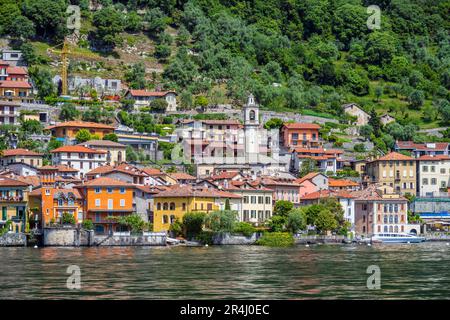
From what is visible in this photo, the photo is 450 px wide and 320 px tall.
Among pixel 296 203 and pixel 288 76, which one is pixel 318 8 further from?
pixel 296 203

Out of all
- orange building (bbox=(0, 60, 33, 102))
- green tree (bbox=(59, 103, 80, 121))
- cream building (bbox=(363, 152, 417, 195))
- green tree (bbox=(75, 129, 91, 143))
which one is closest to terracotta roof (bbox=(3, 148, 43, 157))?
green tree (bbox=(75, 129, 91, 143))

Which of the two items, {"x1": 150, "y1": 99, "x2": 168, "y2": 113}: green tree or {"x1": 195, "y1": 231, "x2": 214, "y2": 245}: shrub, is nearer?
{"x1": 195, "y1": 231, "x2": 214, "y2": 245}: shrub

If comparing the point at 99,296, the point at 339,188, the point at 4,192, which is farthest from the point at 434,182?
the point at 99,296

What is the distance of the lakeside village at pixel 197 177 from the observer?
3593 inches

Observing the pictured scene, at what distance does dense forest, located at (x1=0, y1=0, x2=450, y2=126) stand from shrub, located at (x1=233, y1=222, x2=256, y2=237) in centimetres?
4852

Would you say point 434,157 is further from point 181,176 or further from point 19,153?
point 19,153

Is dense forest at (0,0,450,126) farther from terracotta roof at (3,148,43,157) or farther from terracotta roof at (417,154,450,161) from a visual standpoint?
terracotta roof at (417,154,450,161)

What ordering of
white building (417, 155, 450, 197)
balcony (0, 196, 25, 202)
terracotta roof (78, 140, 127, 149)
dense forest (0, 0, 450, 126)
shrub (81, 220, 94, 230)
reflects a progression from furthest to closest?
dense forest (0, 0, 450, 126), white building (417, 155, 450, 197), terracotta roof (78, 140, 127, 149), balcony (0, 196, 25, 202), shrub (81, 220, 94, 230)

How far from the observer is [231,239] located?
88375 millimetres

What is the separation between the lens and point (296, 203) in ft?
353

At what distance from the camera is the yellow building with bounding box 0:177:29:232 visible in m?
92.1

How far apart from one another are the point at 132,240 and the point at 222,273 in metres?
32.4

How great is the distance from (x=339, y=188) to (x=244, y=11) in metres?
73.1

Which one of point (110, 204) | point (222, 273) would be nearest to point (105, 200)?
point (110, 204)
